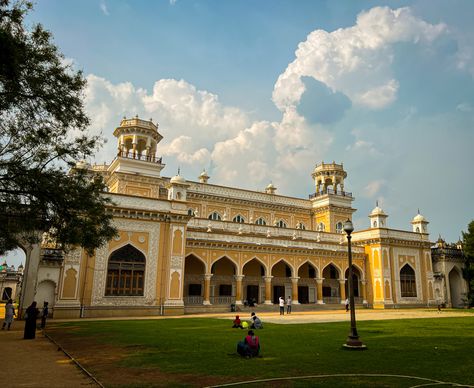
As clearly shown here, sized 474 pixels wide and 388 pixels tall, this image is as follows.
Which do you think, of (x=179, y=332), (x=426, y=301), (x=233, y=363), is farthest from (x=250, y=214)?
(x=233, y=363)

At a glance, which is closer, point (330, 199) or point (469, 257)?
point (469, 257)

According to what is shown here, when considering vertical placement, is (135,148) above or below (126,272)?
above

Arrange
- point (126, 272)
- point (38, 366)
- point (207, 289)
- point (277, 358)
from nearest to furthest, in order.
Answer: point (38, 366), point (277, 358), point (126, 272), point (207, 289)

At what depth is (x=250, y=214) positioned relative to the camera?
41.4 m

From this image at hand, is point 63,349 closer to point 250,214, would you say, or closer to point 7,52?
point 7,52

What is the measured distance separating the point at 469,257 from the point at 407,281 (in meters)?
8.01

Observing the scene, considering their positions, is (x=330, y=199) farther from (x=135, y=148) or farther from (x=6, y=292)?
(x=6, y=292)

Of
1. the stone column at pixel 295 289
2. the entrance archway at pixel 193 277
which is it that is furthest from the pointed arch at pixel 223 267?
the stone column at pixel 295 289

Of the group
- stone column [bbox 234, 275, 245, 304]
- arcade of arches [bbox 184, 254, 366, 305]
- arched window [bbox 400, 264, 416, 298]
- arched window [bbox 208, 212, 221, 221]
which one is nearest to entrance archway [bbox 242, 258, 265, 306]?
arcade of arches [bbox 184, 254, 366, 305]

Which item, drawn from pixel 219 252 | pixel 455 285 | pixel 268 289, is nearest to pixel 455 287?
pixel 455 285

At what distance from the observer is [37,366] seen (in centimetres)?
955

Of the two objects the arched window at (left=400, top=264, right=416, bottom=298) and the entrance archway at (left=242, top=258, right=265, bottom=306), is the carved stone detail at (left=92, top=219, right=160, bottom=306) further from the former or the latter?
the arched window at (left=400, top=264, right=416, bottom=298)

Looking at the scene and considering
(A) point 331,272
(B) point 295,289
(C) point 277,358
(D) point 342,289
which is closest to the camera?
(C) point 277,358

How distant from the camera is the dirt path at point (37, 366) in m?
7.85
